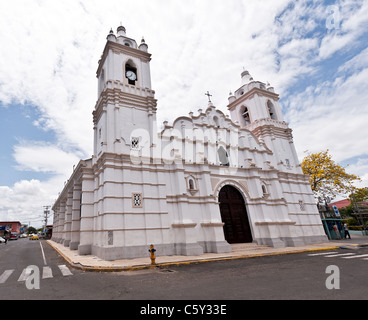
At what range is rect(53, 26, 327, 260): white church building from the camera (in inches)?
563

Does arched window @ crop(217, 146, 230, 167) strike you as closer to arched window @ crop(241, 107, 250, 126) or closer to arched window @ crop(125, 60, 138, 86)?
arched window @ crop(241, 107, 250, 126)

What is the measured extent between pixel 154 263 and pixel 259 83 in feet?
73.2

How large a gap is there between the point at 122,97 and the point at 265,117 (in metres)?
14.9

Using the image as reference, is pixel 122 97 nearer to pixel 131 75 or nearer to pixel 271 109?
pixel 131 75

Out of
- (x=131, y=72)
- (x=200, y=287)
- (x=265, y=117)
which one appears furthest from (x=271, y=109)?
(x=200, y=287)

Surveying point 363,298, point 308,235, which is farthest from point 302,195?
point 363,298

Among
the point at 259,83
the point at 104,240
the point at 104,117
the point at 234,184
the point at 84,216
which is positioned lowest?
the point at 104,240

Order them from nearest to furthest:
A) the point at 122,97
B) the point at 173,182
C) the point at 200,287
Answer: the point at 200,287, the point at 173,182, the point at 122,97

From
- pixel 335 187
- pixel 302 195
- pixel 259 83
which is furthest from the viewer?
pixel 335 187

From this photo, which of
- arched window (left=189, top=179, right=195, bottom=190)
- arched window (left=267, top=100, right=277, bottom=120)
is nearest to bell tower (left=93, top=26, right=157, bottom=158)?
arched window (left=189, top=179, right=195, bottom=190)

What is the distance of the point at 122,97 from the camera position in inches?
667

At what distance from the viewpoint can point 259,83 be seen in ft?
83.1

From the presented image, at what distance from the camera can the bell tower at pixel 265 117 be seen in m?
23.2
